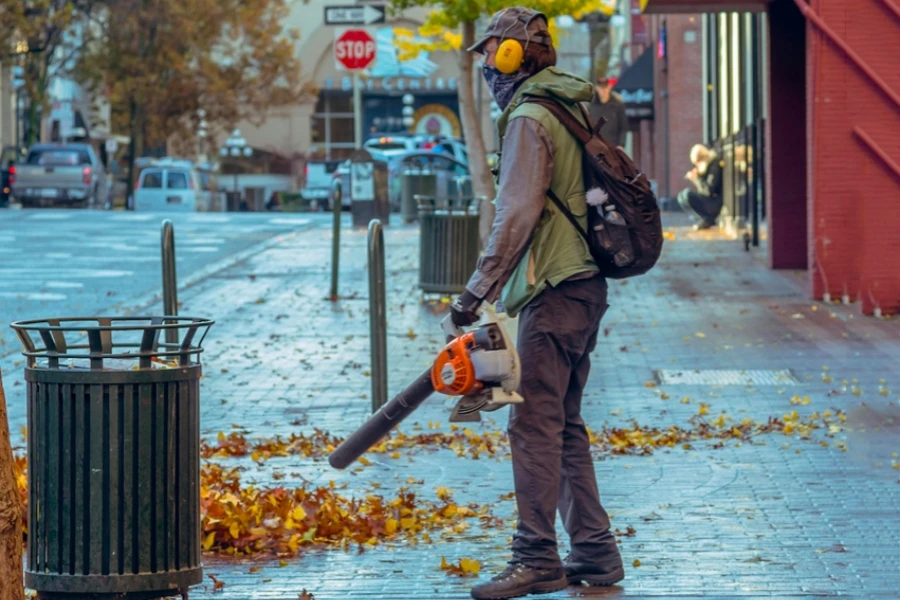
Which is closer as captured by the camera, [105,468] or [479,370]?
[105,468]

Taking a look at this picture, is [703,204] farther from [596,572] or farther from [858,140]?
[596,572]

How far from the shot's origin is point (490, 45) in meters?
5.43

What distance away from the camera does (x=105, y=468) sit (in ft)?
15.5

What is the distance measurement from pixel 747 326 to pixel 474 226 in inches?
124

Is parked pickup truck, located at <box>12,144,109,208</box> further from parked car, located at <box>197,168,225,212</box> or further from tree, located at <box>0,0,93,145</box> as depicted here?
tree, located at <box>0,0,93,145</box>

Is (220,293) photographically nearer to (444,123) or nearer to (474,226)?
(474,226)

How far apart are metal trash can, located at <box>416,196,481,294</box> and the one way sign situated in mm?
7445

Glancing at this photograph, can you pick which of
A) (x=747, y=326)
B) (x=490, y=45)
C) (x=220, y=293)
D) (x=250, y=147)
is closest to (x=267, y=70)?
(x=250, y=147)

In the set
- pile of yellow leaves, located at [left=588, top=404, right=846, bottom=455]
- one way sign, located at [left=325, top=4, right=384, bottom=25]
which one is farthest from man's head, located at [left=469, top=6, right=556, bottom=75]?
one way sign, located at [left=325, top=4, right=384, bottom=25]

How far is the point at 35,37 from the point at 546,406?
4241 cm

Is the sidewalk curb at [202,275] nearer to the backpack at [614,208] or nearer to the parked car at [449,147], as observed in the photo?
the backpack at [614,208]

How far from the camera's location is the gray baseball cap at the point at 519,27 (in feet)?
17.6

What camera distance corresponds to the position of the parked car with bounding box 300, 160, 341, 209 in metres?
48.8

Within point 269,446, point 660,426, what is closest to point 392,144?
point 660,426
